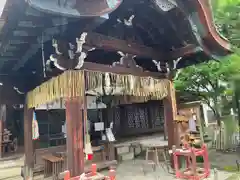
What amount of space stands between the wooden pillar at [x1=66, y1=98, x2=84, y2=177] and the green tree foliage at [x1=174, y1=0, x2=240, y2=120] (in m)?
4.14

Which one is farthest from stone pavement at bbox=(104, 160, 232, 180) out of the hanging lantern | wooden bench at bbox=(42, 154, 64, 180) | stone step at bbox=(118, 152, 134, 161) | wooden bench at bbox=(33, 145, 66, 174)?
the hanging lantern

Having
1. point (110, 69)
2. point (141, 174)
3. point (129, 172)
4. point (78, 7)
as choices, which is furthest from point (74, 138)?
point (129, 172)

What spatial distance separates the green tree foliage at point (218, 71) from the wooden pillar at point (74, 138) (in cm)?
414

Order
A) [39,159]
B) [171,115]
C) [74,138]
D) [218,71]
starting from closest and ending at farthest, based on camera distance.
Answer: [74,138]
[171,115]
[39,159]
[218,71]

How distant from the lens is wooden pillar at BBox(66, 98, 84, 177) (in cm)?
370

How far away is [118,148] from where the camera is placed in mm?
8602

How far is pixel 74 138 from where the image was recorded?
372 centimetres

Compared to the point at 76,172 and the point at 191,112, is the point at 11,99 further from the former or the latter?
the point at 191,112

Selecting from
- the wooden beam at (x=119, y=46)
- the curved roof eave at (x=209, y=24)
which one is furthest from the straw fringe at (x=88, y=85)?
the curved roof eave at (x=209, y=24)

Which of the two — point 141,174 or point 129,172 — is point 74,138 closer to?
point 141,174

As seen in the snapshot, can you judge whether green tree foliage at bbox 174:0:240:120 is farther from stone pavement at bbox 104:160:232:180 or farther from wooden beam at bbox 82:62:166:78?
stone pavement at bbox 104:160:232:180

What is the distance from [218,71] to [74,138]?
6.44m

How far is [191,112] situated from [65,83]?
8.40 m

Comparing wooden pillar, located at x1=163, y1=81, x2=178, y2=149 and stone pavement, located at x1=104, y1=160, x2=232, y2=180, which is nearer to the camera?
stone pavement, located at x1=104, y1=160, x2=232, y2=180
